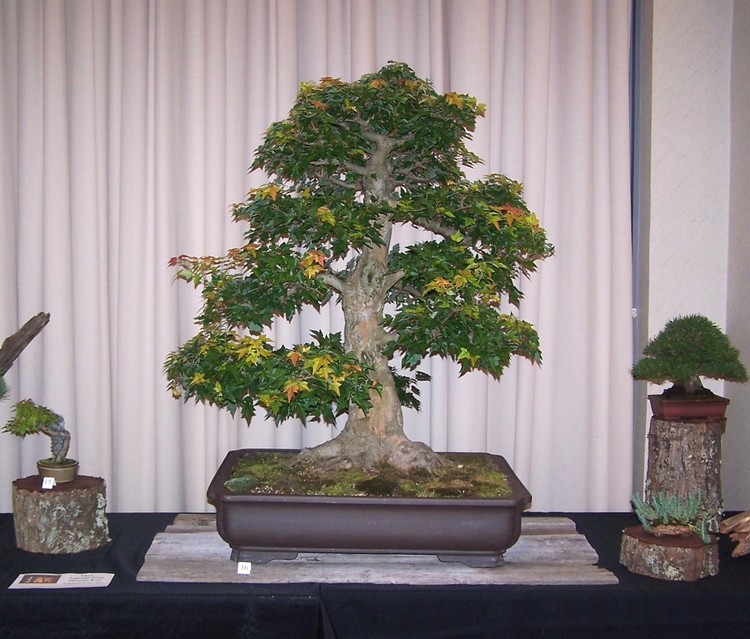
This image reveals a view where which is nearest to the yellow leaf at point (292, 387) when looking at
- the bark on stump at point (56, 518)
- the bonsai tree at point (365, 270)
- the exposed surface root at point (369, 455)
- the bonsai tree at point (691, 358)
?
the bonsai tree at point (365, 270)

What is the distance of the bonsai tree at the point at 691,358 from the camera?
1.97 meters

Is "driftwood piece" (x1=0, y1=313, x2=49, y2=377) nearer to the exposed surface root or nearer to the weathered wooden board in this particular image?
the weathered wooden board

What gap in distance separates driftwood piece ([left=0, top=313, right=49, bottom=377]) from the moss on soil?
2.16ft

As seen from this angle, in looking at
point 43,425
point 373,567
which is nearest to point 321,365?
point 373,567

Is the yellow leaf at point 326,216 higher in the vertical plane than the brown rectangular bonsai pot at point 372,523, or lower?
higher

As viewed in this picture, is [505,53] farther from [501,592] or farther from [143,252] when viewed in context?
[501,592]

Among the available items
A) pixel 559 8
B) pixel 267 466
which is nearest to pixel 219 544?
pixel 267 466

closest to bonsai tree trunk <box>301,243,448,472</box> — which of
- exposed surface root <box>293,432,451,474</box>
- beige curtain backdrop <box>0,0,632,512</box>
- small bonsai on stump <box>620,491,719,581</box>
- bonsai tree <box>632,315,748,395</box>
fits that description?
exposed surface root <box>293,432,451,474</box>

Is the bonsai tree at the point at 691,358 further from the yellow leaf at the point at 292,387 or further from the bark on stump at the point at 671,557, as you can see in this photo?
the yellow leaf at the point at 292,387

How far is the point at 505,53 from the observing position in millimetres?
2404

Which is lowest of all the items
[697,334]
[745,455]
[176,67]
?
[745,455]

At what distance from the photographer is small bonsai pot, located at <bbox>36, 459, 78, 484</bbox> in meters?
1.76

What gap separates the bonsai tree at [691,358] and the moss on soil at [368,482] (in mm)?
584

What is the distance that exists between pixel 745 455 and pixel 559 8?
157cm
